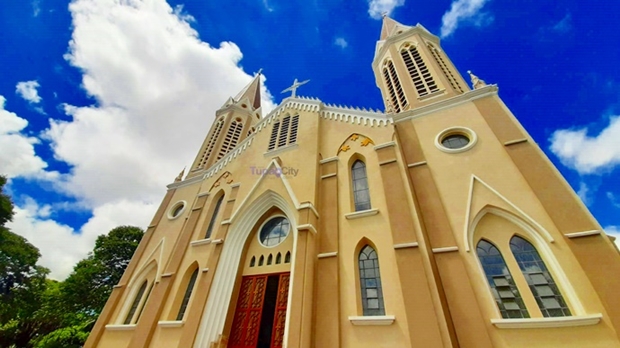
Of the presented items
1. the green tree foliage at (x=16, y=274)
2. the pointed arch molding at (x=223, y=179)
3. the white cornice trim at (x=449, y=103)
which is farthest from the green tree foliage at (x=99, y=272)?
the white cornice trim at (x=449, y=103)

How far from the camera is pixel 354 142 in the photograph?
37.2 feet

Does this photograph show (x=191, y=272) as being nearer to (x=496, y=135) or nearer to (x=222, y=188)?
(x=222, y=188)

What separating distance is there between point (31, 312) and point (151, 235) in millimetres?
12696

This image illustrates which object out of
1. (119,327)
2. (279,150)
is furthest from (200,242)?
(279,150)

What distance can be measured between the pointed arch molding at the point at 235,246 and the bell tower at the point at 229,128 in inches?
342

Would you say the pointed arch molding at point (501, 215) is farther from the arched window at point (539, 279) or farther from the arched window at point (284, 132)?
the arched window at point (284, 132)

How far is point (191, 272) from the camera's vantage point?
11.1 meters

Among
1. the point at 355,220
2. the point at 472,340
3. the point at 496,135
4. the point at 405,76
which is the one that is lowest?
the point at 472,340

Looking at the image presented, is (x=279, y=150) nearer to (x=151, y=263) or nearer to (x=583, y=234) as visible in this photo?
(x=151, y=263)

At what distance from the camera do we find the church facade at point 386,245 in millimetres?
6156

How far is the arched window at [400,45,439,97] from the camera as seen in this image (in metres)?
13.4

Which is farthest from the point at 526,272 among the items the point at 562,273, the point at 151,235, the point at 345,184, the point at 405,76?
the point at 151,235

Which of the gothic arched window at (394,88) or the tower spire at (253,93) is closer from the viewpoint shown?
the gothic arched window at (394,88)

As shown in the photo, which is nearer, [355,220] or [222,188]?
[355,220]
